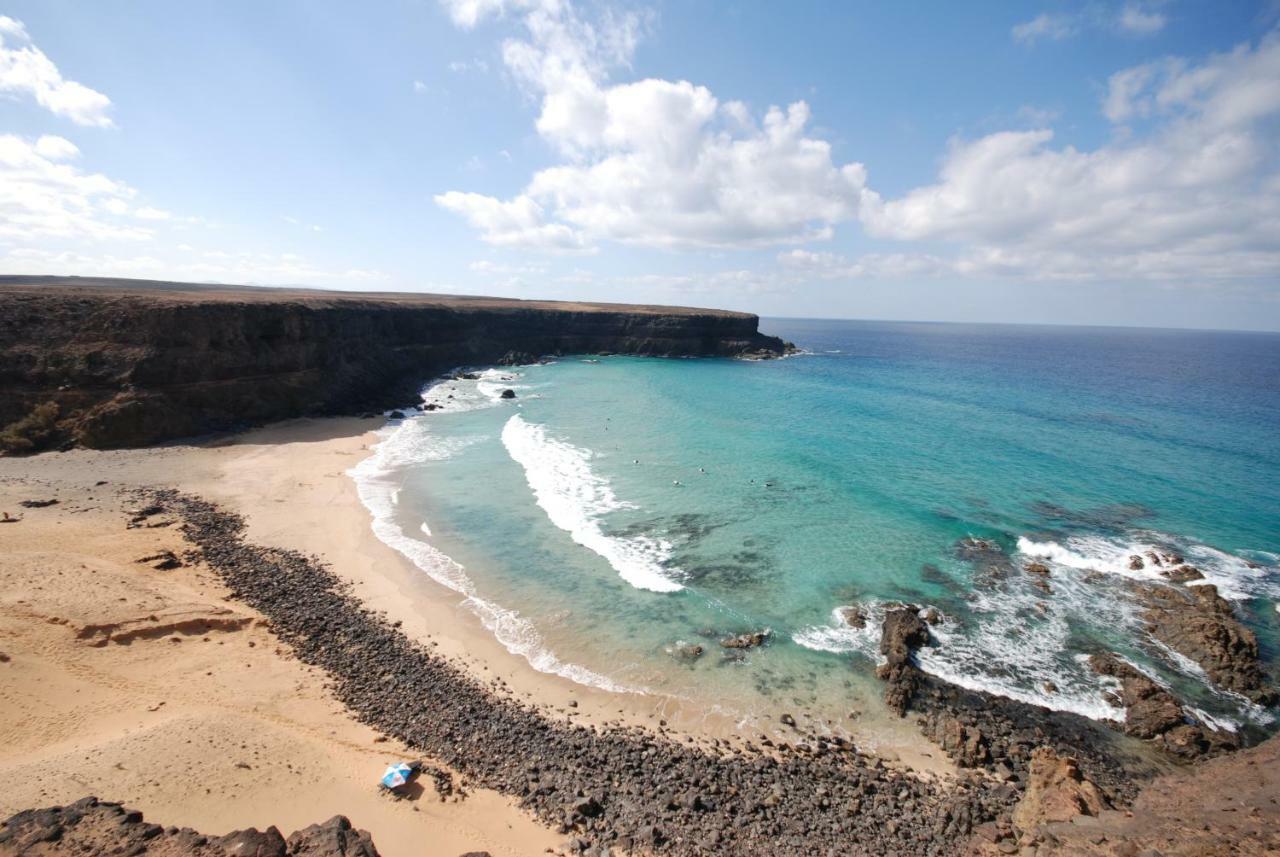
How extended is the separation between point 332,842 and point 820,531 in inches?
844

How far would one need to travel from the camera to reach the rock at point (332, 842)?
884 cm

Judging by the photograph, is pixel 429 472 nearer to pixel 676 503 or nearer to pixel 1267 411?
pixel 676 503

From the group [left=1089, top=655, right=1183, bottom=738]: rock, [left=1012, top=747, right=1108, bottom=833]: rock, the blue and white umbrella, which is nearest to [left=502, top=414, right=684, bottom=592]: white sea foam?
the blue and white umbrella

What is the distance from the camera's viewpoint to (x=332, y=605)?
18.0 meters

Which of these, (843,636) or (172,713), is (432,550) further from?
(843,636)

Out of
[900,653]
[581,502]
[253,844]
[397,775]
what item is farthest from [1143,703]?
[581,502]

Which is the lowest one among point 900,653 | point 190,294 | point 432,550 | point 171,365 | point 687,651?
point 687,651

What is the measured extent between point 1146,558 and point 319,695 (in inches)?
1243

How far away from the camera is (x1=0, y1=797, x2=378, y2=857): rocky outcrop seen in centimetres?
842

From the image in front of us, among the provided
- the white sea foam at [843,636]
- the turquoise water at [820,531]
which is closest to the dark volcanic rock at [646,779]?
the turquoise water at [820,531]

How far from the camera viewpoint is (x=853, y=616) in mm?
18875

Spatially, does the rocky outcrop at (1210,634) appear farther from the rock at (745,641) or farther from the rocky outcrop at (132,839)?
the rocky outcrop at (132,839)

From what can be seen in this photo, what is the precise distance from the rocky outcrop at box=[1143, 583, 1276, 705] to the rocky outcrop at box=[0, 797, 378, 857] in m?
23.8

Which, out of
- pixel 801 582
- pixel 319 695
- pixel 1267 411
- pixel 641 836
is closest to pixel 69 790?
pixel 319 695
